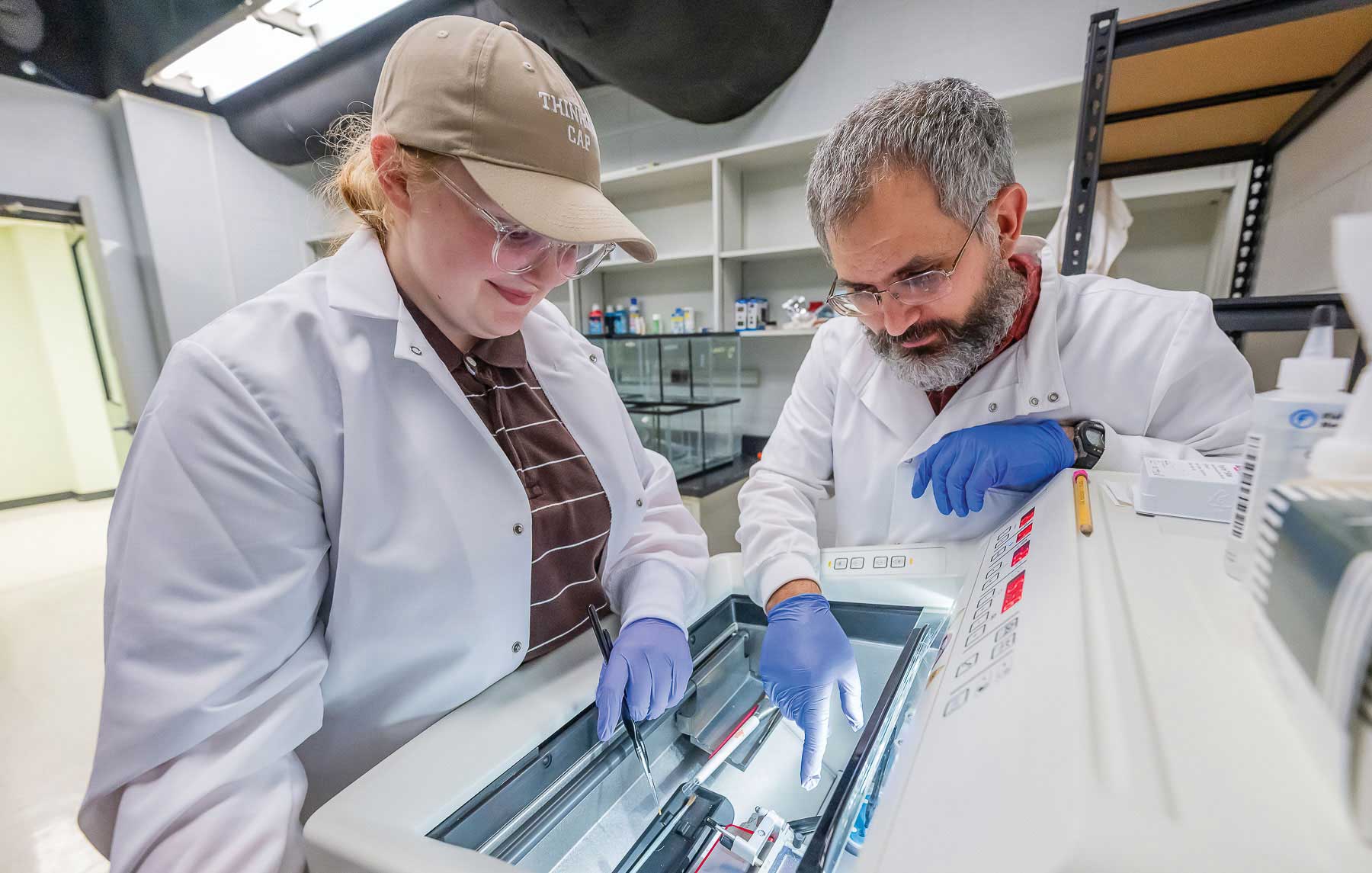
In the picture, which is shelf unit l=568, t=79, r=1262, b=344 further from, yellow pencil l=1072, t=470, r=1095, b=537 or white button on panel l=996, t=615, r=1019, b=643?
white button on panel l=996, t=615, r=1019, b=643

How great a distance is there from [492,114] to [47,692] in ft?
10.4

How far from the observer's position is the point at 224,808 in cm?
53

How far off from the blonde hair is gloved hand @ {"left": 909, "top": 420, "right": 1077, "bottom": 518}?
100cm

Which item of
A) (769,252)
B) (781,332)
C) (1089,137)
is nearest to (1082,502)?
(1089,137)

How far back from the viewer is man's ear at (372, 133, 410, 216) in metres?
0.71

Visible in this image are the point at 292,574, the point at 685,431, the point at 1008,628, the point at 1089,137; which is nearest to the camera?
the point at 1008,628

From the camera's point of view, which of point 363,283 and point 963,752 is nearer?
point 963,752

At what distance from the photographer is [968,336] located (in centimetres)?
97

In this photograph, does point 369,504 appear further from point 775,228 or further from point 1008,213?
point 775,228

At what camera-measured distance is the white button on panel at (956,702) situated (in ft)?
1.34

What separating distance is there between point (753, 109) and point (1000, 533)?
2.64 metres

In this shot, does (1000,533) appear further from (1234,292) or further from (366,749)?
(1234,292)

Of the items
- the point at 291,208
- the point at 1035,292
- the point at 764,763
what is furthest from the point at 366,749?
the point at 291,208

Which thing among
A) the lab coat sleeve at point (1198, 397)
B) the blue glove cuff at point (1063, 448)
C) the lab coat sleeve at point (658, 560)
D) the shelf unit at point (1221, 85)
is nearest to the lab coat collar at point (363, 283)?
the lab coat sleeve at point (658, 560)
